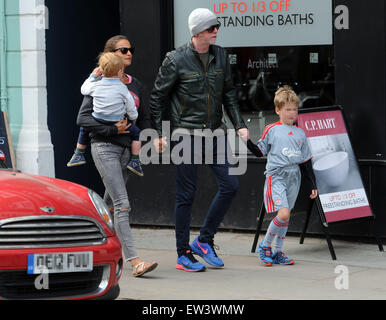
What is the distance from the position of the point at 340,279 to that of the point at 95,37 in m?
5.30

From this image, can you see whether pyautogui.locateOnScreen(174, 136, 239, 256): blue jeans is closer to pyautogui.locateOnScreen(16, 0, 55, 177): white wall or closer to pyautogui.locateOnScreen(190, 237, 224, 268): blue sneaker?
pyautogui.locateOnScreen(190, 237, 224, 268): blue sneaker

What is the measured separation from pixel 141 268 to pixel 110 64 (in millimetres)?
1621

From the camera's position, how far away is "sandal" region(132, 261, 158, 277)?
7020 mm

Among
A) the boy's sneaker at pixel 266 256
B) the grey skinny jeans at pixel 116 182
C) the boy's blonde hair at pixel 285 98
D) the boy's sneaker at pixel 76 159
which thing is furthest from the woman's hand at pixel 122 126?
the boy's sneaker at pixel 266 256

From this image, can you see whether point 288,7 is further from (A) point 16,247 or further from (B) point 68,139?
(A) point 16,247

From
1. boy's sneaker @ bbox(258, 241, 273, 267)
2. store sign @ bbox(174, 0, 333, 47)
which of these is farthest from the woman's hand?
store sign @ bbox(174, 0, 333, 47)

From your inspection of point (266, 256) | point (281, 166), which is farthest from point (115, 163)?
point (266, 256)

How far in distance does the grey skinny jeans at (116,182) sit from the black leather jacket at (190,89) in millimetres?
433

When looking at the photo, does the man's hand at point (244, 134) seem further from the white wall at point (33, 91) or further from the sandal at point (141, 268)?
the white wall at point (33, 91)

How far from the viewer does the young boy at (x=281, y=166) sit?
7.58m

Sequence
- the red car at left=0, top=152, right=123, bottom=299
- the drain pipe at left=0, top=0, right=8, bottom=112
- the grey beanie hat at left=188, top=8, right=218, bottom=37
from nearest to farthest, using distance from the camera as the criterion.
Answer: the red car at left=0, top=152, right=123, bottom=299 → the grey beanie hat at left=188, top=8, right=218, bottom=37 → the drain pipe at left=0, top=0, right=8, bottom=112

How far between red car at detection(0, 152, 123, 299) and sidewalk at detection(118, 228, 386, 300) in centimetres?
76

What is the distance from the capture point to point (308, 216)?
326 inches

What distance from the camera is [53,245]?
5441 millimetres
